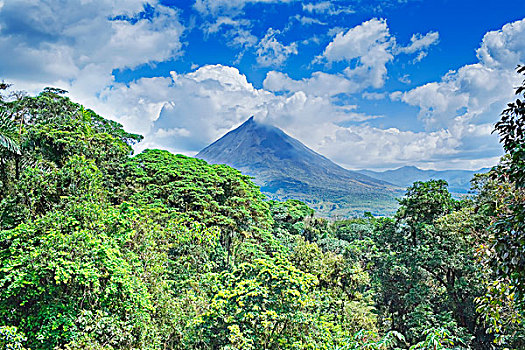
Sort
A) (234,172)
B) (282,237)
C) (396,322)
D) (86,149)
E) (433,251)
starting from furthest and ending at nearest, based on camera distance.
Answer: (282,237)
(234,172)
(396,322)
(433,251)
(86,149)

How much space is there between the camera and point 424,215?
12.9 metres

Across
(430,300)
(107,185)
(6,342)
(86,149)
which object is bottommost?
(430,300)

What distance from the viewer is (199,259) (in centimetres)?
1184

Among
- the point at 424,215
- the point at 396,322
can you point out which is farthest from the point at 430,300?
the point at 424,215

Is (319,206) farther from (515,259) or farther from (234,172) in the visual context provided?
(515,259)

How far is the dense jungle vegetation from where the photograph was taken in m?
4.95

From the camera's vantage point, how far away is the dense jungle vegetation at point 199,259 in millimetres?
4953

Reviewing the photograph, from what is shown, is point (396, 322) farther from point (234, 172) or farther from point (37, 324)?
point (37, 324)

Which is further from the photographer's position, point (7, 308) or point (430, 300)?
point (430, 300)

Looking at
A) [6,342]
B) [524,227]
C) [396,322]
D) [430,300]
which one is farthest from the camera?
[396,322]

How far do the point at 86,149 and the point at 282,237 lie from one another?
1183cm

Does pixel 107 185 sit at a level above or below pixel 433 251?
above

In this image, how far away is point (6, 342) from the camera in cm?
498

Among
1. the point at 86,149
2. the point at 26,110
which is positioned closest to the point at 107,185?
the point at 86,149
